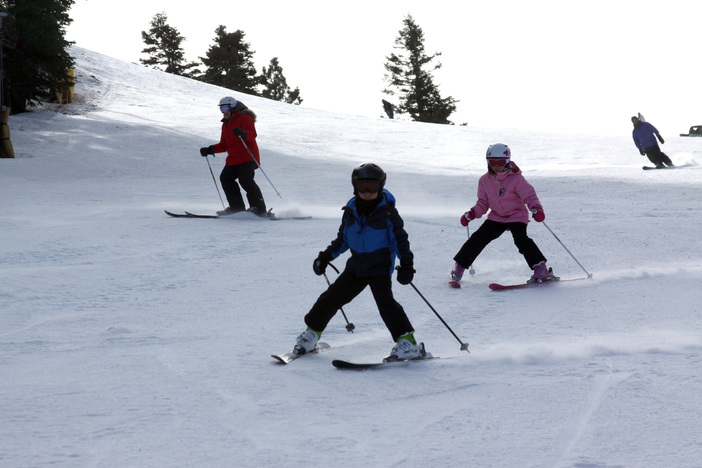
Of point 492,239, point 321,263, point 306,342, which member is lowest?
point 306,342

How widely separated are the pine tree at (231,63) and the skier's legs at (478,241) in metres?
56.2

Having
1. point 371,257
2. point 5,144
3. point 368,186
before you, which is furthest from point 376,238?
point 5,144

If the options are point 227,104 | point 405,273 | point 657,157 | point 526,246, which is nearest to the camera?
point 405,273

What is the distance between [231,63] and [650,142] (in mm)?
48900

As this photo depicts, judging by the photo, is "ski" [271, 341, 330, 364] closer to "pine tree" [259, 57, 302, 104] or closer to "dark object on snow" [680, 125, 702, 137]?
"dark object on snow" [680, 125, 702, 137]

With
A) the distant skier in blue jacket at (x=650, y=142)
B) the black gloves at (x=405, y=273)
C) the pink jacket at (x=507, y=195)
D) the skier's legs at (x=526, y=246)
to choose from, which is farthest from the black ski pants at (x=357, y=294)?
the distant skier in blue jacket at (x=650, y=142)

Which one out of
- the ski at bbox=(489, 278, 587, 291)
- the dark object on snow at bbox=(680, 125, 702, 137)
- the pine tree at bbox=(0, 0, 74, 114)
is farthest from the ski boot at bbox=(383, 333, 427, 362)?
the dark object on snow at bbox=(680, 125, 702, 137)

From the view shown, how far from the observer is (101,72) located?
3456cm

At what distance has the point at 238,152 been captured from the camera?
10.5 m

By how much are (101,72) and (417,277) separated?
3083cm

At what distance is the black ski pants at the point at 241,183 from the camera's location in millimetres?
10484

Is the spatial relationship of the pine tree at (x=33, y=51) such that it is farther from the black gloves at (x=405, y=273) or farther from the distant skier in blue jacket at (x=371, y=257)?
A: the black gloves at (x=405, y=273)

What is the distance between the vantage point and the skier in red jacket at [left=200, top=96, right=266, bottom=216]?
10445 mm

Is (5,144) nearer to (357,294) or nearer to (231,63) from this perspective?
(357,294)
